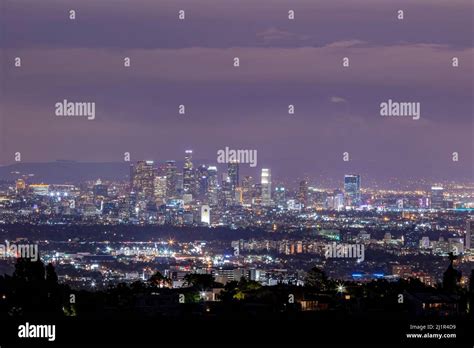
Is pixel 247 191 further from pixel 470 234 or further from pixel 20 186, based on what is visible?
pixel 470 234

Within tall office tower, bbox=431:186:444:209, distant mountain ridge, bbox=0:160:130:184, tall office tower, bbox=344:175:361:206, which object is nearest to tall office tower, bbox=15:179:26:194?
distant mountain ridge, bbox=0:160:130:184

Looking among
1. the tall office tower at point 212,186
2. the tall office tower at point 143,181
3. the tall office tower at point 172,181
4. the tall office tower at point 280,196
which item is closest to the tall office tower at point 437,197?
the tall office tower at point 280,196

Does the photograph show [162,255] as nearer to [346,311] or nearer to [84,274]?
[84,274]

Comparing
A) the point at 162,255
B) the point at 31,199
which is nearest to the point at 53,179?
the point at 31,199

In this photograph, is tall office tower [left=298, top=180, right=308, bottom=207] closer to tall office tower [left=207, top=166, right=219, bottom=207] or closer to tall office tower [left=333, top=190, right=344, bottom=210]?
tall office tower [left=333, top=190, right=344, bottom=210]

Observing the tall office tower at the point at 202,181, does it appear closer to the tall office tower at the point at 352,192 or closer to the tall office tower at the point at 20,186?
the tall office tower at the point at 352,192

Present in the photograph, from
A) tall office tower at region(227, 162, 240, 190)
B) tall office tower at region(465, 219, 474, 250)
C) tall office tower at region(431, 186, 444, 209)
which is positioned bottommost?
tall office tower at region(465, 219, 474, 250)
